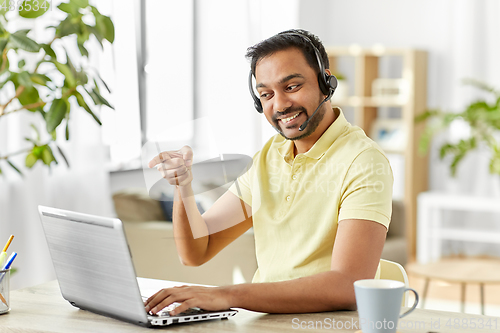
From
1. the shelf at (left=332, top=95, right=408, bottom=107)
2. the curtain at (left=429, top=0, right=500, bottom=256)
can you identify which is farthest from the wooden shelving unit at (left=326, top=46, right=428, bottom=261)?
the curtain at (left=429, top=0, right=500, bottom=256)

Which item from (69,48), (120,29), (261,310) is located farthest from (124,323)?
(120,29)

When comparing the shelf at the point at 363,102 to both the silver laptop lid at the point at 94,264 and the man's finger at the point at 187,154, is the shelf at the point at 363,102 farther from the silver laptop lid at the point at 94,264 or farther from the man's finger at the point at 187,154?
the silver laptop lid at the point at 94,264

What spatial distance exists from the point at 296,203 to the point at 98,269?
425mm

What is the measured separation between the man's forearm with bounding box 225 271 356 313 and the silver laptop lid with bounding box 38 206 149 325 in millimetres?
165

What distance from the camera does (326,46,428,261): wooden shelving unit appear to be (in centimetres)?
446

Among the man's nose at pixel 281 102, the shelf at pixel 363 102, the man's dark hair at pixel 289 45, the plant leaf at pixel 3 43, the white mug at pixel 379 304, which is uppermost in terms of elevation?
the plant leaf at pixel 3 43

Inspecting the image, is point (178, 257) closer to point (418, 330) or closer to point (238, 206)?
point (238, 206)

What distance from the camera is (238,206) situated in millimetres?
1263

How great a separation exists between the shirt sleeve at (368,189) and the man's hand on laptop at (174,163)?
0.92 feet

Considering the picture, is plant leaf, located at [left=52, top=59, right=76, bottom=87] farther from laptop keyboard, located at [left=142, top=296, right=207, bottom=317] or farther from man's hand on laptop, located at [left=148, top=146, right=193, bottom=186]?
laptop keyboard, located at [left=142, top=296, right=207, bottom=317]

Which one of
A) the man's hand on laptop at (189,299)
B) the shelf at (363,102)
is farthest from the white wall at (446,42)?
the man's hand on laptop at (189,299)

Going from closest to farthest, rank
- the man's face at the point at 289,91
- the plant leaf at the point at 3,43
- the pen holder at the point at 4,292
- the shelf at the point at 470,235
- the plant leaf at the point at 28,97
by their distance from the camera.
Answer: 1. the pen holder at the point at 4,292
2. the man's face at the point at 289,91
3. the plant leaf at the point at 3,43
4. the plant leaf at the point at 28,97
5. the shelf at the point at 470,235

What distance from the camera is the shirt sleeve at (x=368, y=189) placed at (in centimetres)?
103

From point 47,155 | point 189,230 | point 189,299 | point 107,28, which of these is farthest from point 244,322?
point 47,155
